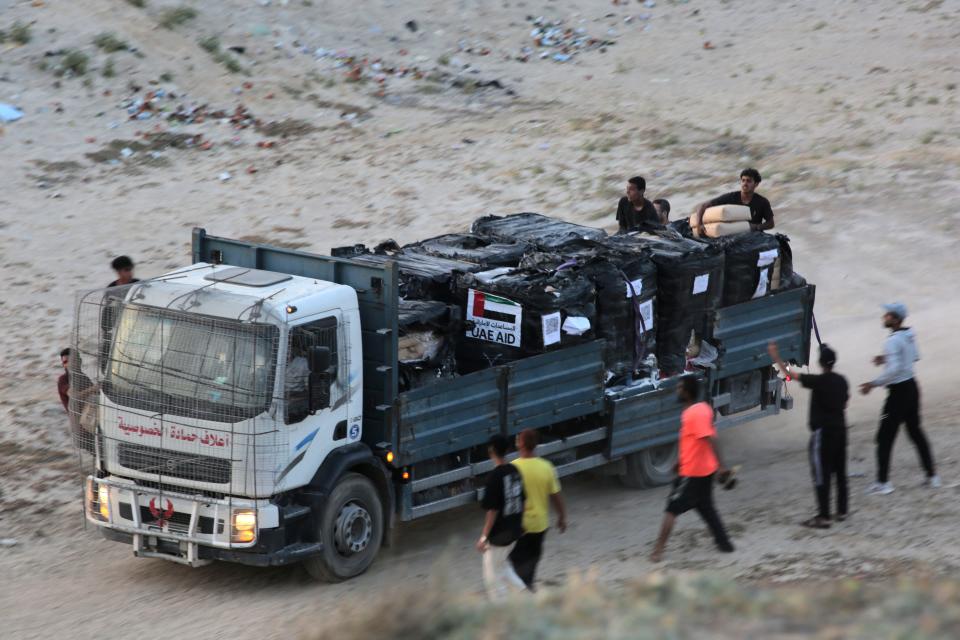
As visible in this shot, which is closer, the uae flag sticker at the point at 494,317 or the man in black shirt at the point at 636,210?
the uae flag sticker at the point at 494,317

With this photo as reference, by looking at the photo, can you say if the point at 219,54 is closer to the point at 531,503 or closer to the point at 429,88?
the point at 429,88

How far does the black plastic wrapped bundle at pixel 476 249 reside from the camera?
434 inches

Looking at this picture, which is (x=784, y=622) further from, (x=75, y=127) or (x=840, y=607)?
(x=75, y=127)

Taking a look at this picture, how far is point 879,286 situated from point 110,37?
49.5 ft

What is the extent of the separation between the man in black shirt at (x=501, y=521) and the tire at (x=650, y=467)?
338 cm

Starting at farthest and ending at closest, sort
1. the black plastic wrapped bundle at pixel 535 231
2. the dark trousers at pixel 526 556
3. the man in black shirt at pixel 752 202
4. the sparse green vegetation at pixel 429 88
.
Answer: the sparse green vegetation at pixel 429 88 → the man in black shirt at pixel 752 202 → the black plastic wrapped bundle at pixel 535 231 → the dark trousers at pixel 526 556

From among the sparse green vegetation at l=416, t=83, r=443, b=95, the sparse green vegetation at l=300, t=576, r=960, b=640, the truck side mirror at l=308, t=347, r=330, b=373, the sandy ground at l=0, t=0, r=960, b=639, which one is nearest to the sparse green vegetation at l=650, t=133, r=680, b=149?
the sandy ground at l=0, t=0, r=960, b=639

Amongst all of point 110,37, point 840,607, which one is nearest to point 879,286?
point 840,607

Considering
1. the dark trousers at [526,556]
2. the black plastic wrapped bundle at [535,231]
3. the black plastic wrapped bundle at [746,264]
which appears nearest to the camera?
the dark trousers at [526,556]

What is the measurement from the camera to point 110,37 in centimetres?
2484

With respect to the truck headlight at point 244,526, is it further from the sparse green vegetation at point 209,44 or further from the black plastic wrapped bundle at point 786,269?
the sparse green vegetation at point 209,44

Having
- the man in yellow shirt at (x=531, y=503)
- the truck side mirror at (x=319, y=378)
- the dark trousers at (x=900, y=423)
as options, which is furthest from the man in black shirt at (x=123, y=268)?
the dark trousers at (x=900, y=423)

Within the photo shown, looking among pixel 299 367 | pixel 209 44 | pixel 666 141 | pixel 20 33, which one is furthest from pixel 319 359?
pixel 209 44

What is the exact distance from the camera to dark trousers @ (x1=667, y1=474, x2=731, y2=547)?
31.1ft
